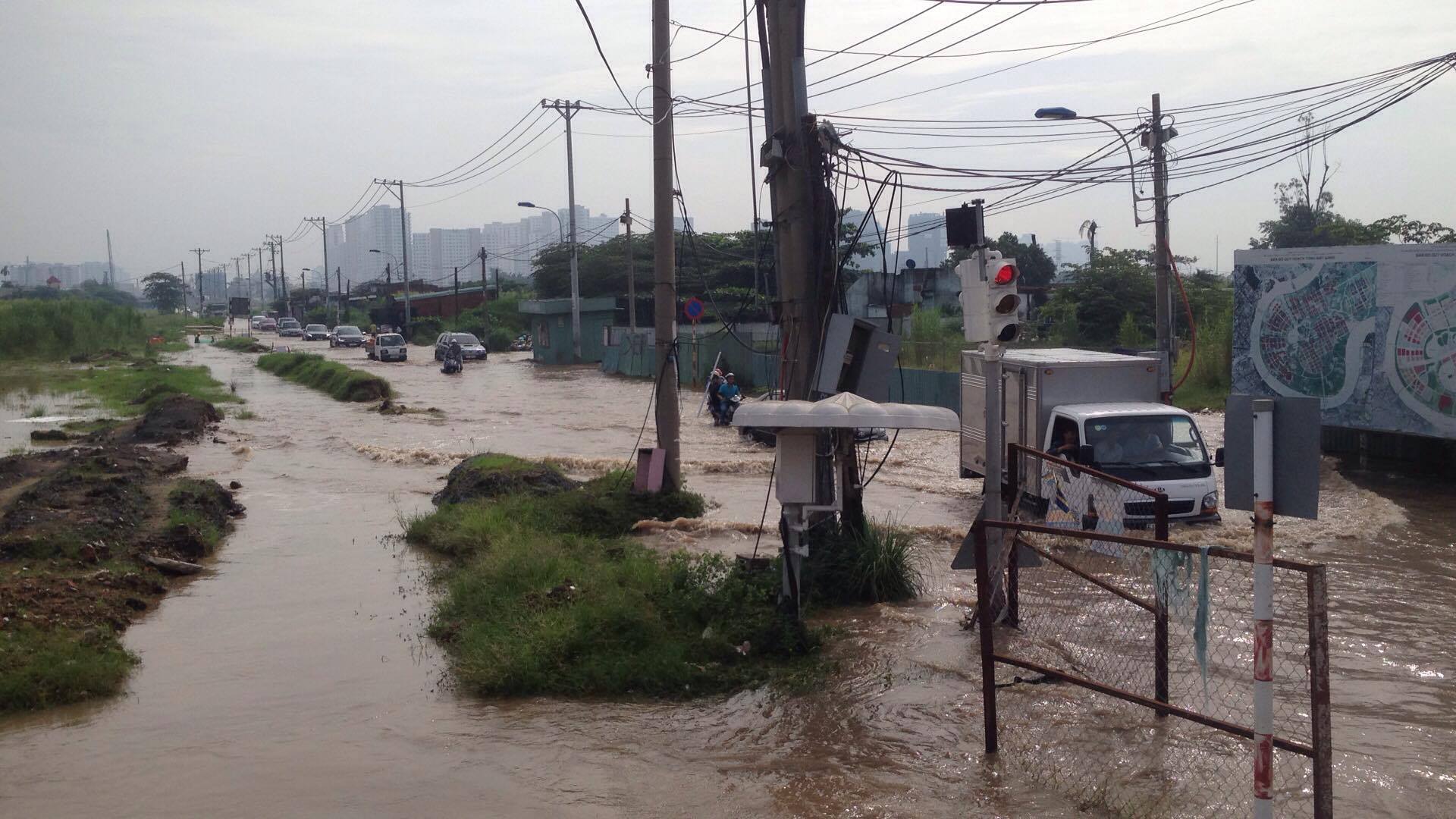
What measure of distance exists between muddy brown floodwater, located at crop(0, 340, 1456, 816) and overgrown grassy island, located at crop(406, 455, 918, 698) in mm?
236

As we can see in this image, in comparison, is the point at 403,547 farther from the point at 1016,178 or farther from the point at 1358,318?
the point at 1358,318

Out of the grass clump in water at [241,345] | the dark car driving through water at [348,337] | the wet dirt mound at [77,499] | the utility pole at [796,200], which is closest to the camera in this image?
the utility pole at [796,200]

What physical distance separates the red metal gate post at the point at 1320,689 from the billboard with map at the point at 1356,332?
14.2m

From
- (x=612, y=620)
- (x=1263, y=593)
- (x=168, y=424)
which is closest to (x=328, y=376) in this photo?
(x=168, y=424)

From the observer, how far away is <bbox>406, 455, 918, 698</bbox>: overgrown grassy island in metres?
8.02

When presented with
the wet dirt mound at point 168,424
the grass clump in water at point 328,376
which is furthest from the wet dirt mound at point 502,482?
the grass clump in water at point 328,376

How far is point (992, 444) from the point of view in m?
8.38

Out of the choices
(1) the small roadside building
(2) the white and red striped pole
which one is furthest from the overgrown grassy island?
(1) the small roadside building

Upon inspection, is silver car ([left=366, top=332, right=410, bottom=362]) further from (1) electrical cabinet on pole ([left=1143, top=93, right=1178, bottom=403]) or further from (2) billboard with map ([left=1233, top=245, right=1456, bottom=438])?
(2) billboard with map ([left=1233, top=245, right=1456, bottom=438])

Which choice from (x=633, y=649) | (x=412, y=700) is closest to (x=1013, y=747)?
(x=633, y=649)

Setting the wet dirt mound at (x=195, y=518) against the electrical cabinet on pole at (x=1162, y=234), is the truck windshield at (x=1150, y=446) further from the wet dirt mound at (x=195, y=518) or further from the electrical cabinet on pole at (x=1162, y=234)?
the wet dirt mound at (x=195, y=518)

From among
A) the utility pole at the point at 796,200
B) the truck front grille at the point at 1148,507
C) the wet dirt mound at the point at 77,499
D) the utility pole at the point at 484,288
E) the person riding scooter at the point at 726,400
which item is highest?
the utility pole at the point at 484,288

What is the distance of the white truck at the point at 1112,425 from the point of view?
13531 millimetres

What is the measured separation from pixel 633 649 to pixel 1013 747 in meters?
2.92
